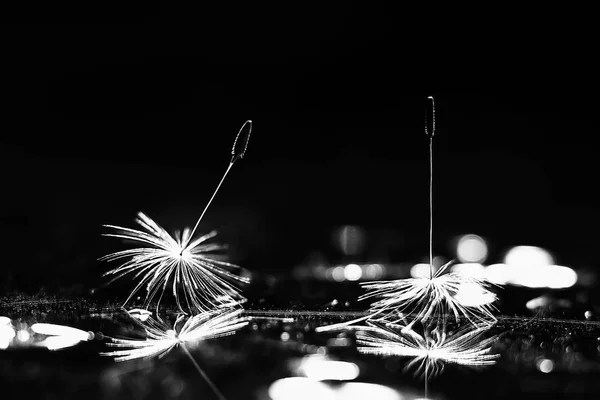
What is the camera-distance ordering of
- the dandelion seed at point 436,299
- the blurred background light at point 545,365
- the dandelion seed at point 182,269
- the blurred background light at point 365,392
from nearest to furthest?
the blurred background light at point 365,392
the blurred background light at point 545,365
the dandelion seed at point 436,299
the dandelion seed at point 182,269

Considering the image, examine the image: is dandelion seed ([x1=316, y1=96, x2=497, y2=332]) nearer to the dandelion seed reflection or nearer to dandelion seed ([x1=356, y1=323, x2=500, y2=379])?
dandelion seed ([x1=356, y1=323, x2=500, y2=379])

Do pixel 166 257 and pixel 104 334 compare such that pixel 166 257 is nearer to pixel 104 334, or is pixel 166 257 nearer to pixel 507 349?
pixel 104 334

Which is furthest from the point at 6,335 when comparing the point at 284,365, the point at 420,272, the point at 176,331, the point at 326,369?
the point at 420,272

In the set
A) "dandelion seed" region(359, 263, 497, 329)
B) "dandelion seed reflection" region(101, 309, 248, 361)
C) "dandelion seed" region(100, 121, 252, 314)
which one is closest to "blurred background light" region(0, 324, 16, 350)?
"dandelion seed reflection" region(101, 309, 248, 361)

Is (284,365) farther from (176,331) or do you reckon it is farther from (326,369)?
(176,331)

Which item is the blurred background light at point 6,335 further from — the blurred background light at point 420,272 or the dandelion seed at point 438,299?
the blurred background light at point 420,272

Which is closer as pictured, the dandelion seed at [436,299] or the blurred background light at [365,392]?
the blurred background light at [365,392]

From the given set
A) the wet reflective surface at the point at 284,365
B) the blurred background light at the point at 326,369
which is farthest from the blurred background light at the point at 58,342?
the blurred background light at the point at 326,369
